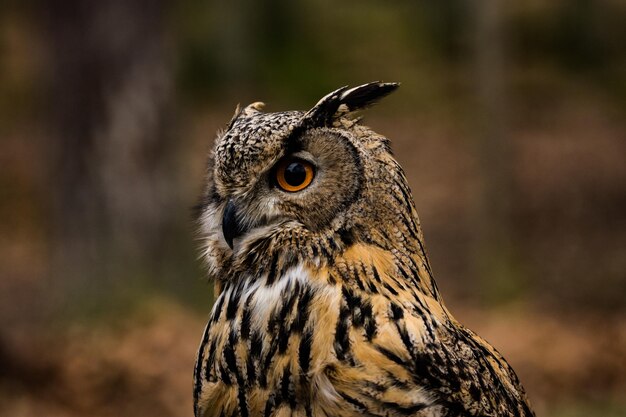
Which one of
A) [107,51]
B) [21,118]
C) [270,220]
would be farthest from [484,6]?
[21,118]

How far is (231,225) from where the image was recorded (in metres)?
3.11

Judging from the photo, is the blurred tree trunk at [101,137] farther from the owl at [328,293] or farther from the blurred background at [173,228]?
the owl at [328,293]

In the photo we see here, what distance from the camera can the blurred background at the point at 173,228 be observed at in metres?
6.80

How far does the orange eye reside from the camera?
118 inches

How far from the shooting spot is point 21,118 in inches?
905

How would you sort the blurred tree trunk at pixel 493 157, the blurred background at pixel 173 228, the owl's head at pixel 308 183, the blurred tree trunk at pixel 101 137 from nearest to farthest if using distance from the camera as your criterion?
the owl's head at pixel 308 183
the blurred background at pixel 173 228
the blurred tree trunk at pixel 101 137
the blurred tree trunk at pixel 493 157

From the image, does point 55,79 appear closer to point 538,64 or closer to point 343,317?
point 343,317

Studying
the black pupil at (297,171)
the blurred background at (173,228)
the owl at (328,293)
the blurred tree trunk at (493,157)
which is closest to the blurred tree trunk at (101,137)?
the blurred background at (173,228)

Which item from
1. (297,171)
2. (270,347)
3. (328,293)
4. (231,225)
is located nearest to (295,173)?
(297,171)

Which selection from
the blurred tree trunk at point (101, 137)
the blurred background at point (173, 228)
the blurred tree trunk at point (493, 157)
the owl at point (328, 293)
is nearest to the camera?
the owl at point (328, 293)

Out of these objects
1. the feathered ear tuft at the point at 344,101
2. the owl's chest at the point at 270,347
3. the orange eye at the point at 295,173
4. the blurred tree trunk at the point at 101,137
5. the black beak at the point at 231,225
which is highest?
the blurred tree trunk at the point at 101,137

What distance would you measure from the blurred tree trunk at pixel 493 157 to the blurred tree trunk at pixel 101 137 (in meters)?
3.32

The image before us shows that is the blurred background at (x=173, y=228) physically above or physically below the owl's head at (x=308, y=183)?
above

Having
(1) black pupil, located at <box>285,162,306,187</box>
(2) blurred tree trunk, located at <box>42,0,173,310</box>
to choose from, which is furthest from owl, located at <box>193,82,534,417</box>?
(2) blurred tree trunk, located at <box>42,0,173,310</box>
